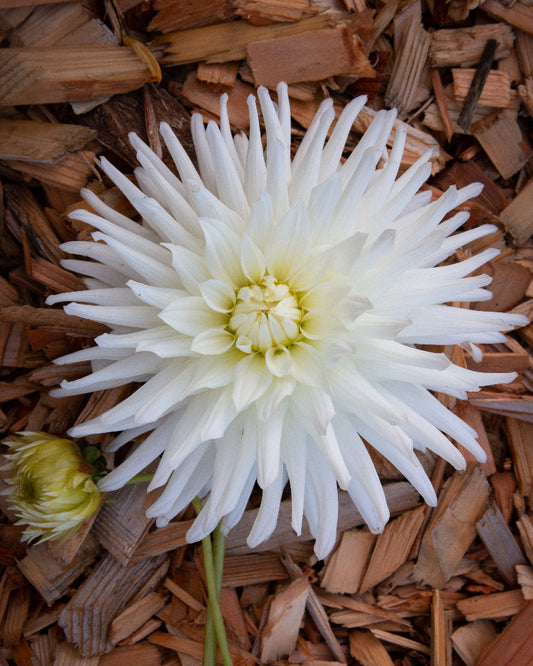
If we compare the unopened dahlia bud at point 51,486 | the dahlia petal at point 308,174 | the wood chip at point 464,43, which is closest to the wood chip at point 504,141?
the wood chip at point 464,43

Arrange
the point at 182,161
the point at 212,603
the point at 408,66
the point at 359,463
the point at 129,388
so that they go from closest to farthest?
the point at 359,463 < the point at 182,161 < the point at 212,603 < the point at 129,388 < the point at 408,66

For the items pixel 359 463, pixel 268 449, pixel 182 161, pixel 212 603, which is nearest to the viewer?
pixel 268 449

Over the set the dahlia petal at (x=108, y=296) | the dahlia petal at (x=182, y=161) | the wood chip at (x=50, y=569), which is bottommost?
the wood chip at (x=50, y=569)

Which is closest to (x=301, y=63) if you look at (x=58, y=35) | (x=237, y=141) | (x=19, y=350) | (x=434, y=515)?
(x=237, y=141)

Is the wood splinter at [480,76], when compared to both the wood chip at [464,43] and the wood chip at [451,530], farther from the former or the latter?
the wood chip at [451,530]

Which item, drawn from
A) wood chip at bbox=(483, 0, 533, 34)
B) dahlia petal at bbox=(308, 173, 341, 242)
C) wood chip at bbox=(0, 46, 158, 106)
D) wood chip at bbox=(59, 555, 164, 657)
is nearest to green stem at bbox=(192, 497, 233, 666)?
wood chip at bbox=(59, 555, 164, 657)

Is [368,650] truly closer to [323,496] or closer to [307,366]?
[323,496]

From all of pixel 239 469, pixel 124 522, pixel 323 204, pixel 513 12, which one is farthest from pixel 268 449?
pixel 513 12
